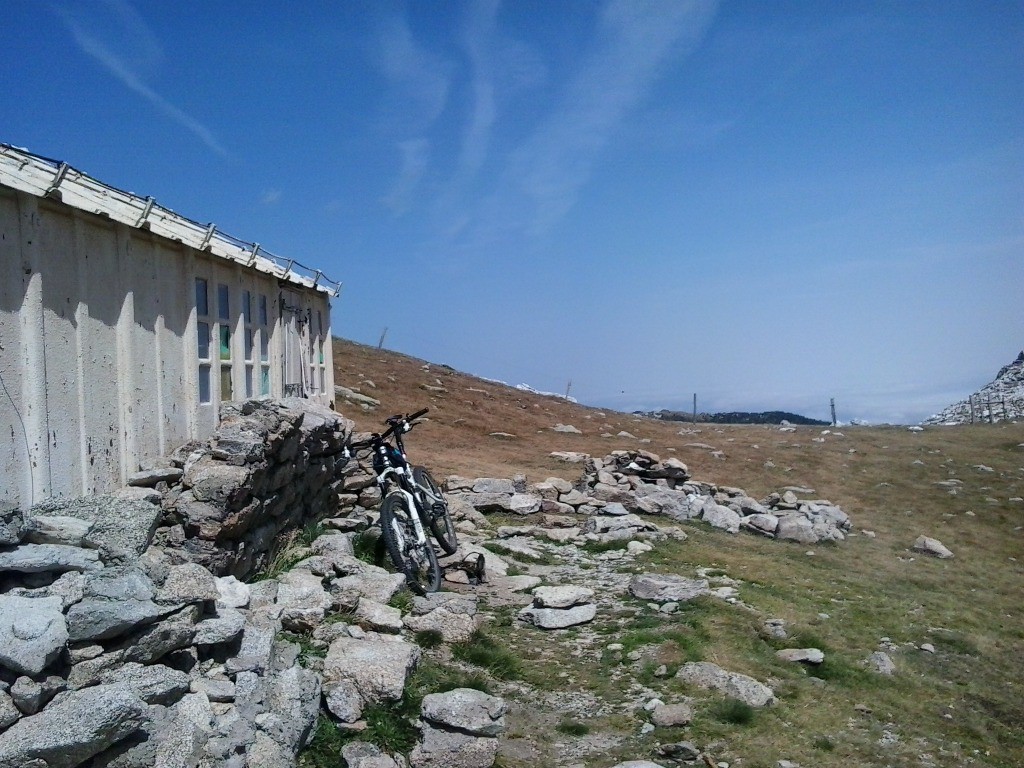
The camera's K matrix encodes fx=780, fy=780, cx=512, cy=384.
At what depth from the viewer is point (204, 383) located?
8031mm

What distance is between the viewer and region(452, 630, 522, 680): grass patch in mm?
6410

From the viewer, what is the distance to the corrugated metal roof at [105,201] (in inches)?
214

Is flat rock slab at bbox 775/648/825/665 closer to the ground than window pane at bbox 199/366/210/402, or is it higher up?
closer to the ground

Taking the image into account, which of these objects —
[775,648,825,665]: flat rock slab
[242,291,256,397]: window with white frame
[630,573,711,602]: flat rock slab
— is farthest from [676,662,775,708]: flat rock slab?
[242,291,256,397]: window with white frame

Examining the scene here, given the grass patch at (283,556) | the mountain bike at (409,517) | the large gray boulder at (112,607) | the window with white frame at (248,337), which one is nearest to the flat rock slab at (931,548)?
the mountain bike at (409,517)

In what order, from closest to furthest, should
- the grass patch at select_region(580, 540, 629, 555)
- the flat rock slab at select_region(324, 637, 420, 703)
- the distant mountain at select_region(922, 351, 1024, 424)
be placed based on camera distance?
1. the flat rock slab at select_region(324, 637, 420, 703)
2. the grass patch at select_region(580, 540, 629, 555)
3. the distant mountain at select_region(922, 351, 1024, 424)

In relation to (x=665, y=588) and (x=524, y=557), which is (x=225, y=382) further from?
(x=665, y=588)

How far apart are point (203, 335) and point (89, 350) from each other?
217 centimetres

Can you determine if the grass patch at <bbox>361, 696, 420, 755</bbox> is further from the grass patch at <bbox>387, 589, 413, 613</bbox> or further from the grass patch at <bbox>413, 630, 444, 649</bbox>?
the grass patch at <bbox>387, 589, 413, 613</bbox>

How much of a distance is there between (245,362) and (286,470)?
6.41 ft

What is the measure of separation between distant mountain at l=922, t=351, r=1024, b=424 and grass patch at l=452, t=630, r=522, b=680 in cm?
3429

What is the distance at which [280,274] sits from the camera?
11.0 metres

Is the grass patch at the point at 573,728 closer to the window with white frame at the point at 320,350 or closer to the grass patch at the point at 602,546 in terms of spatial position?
the grass patch at the point at 602,546

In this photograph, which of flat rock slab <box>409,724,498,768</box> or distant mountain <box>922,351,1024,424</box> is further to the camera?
distant mountain <box>922,351,1024,424</box>
